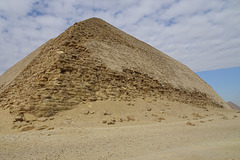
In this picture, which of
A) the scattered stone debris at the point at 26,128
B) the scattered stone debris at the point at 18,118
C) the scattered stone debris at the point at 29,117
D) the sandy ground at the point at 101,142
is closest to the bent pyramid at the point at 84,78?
the scattered stone debris at the point at 29,117

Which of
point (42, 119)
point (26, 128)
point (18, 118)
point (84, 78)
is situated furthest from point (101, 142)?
point (84, 78)

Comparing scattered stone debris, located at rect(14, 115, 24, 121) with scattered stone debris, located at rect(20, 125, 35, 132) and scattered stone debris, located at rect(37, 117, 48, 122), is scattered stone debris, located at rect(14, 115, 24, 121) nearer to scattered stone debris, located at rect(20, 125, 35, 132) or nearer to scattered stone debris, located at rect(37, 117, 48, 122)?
scattered stone debris, located at rect(37, 117, 48, 122)

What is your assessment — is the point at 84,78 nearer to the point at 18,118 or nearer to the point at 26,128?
the point at 18,118

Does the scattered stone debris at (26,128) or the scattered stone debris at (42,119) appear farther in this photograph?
the scattered stone debris at (42,119)

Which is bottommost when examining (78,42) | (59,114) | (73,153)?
(73,153)

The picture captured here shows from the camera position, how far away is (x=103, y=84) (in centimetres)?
973

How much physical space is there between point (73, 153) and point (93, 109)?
4.26 metres

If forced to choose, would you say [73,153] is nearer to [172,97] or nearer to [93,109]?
[93,109]

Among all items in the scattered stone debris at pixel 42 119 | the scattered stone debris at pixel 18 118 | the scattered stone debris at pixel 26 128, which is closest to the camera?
the scattered stone debris at pixel 26 128

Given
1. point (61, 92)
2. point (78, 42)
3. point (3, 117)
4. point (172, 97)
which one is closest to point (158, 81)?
point (172, 97)

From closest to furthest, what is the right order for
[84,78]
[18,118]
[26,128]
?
1. [26,128]
2. [18,118]
3. [84,78]

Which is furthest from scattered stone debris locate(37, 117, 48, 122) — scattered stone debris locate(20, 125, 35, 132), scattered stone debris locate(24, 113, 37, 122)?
scattered stone debris locate(20, 125, 35, 132)

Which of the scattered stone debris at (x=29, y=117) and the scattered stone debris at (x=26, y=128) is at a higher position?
the scattered stone debris at (x=29, y=117)

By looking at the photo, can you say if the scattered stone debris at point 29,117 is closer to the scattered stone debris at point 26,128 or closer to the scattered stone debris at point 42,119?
the scattered stone debris at point 42,119
